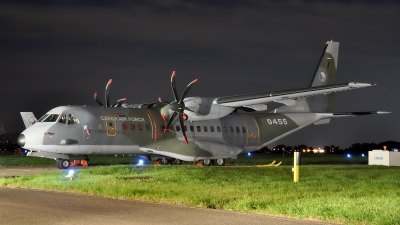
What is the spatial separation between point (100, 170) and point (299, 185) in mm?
10155

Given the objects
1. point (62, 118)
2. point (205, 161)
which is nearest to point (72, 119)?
point (62, 118)

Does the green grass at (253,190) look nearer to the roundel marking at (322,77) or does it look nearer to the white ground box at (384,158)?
the white ground box at (384,158)

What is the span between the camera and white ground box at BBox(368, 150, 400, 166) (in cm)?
3722

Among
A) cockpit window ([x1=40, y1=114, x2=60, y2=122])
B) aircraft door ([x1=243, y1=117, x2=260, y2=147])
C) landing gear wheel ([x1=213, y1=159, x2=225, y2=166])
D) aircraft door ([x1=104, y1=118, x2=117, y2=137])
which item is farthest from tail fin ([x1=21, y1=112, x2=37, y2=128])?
aircraft door ([x1=243, y1=117, x2=260, y2=147])

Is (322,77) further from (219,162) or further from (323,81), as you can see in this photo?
(219,162)

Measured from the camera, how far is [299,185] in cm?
1988

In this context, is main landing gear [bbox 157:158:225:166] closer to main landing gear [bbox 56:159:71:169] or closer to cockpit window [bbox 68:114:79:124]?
main landing gear [bbox 56:159:71:169]

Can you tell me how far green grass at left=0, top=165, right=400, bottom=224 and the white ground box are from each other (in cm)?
1146

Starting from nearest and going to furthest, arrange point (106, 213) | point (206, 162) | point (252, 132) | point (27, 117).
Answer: point (106, 213) → point (206, 162) → point (252, 132) → point (27, 117)

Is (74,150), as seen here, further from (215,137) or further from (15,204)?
(15,204)

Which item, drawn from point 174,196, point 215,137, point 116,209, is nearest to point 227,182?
point 174,196

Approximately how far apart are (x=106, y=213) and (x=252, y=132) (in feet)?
87.2

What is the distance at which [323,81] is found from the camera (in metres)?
41.9

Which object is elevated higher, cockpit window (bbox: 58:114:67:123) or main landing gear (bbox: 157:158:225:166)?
Result: cockpit window (bbox: 58:114:67:123)
